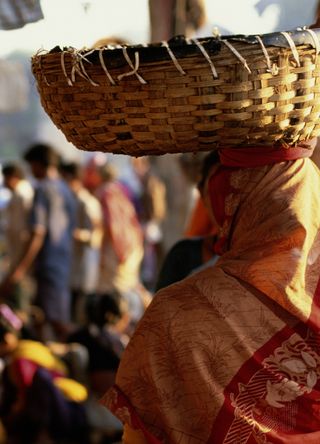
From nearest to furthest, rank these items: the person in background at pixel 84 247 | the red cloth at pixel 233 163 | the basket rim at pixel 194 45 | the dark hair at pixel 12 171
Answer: the basket rim at pixel 194 45, the red cloth at pixel 233 163, the dark hair at pixel 12 171, the person in background at pixel 84 247

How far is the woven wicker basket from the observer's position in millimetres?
2873

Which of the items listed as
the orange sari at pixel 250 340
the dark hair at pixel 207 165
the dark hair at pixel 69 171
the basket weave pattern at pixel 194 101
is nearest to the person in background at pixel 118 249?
the dark hair at pixel 69 171

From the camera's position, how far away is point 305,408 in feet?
10.7

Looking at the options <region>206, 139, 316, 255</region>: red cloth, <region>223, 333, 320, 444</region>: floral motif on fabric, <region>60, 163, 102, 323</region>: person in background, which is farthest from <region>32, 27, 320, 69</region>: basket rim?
<region>60, 163, 102, 323</region>: person in background

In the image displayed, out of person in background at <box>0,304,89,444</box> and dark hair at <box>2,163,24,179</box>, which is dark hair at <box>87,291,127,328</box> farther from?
dark hair at <box>2,163,24,179</box>

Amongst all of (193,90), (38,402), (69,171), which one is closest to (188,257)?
(38,402)

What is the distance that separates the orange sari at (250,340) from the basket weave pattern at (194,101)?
307mm

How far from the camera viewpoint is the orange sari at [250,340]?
326 centimetres

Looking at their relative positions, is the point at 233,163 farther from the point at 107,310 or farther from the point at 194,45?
the point at 107,310

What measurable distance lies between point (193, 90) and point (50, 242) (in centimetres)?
680

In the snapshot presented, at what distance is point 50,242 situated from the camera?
9.58 meters

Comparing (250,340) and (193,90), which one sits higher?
(193,90)

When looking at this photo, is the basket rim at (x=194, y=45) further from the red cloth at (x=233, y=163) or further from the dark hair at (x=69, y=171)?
the dark hair at (x=69, y=171)

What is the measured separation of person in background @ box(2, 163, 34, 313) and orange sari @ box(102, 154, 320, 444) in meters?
6.19
